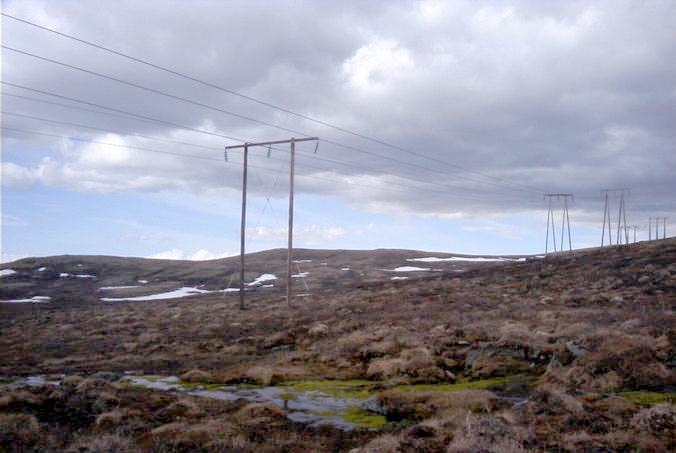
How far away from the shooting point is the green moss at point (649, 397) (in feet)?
31.7

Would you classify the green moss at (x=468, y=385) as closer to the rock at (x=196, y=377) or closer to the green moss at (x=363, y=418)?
the green moss at (x=363, y=418)

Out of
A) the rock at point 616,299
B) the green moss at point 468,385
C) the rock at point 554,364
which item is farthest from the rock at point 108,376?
the rock at point 616,299

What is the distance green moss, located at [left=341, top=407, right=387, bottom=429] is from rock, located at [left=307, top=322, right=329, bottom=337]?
1251 cm

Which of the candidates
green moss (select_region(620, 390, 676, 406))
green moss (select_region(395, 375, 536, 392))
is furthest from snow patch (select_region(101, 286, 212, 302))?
green moss (select_region(620, 390, 676, 406))

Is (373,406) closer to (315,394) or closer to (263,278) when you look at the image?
(315,394)

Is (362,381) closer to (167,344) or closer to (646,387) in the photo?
(646,387)

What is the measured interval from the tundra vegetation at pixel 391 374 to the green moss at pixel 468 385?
0.09m

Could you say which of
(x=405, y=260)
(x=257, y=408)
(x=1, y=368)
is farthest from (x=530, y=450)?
(x=405, y=260)

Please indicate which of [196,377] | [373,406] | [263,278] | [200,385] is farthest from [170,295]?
[373,406]

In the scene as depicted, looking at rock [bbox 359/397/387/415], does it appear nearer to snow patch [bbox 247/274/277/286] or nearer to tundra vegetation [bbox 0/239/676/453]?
tundra vegetation [bbox 0/239/676/453]

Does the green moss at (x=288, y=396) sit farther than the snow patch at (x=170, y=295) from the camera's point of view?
No

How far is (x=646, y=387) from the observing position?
433 inches

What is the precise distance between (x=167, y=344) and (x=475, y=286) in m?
23.3

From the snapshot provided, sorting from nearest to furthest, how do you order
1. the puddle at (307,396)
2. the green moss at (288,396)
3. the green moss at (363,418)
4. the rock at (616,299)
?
the green moss at (363,418), the puddle at (307,396), the green moss at (288,396), the rock at (616,299)
